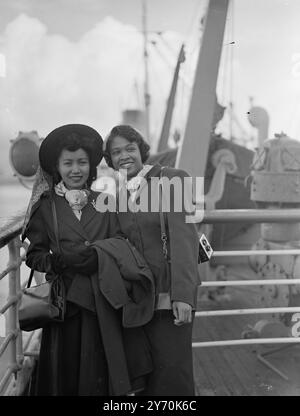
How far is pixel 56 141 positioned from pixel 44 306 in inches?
26.8

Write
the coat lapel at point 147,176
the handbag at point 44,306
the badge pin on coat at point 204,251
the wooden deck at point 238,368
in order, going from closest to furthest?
the handbag at point 44,306, the coat lapel at point 147,176, the badge pin on coat at point 204,251, the wooden deck at point 238,368

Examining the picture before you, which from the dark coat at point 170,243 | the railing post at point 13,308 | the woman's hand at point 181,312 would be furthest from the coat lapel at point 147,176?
the railing post at point 13,308

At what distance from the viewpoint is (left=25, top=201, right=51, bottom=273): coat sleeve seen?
1.77 m

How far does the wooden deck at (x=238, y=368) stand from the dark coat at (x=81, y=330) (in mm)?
1139

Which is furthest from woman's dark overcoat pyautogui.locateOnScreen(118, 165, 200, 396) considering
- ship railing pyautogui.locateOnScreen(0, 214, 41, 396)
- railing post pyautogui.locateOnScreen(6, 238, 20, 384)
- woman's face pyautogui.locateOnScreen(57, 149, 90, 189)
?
railing post pyautogui.locateOnScreen(6, 238, 20, 384)

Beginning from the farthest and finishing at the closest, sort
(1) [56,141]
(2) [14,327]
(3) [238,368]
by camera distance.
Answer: (3) [238,368] < (2) [14,327] < (1) [56,141]

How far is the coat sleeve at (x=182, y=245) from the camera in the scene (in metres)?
1.76

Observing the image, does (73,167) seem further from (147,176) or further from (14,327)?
(14,327)

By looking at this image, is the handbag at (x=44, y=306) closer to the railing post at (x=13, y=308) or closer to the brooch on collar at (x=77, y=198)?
the brooch on collar at (x=77, y=198)

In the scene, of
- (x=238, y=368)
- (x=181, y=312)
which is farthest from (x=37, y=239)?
(x=238, y=368)

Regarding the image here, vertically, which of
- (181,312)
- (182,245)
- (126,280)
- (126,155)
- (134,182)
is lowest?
(181,312)

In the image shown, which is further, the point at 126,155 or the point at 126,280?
the point at 126,155

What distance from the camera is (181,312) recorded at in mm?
1755

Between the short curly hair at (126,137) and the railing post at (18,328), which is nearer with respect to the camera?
the short curly hair at (126,137)
